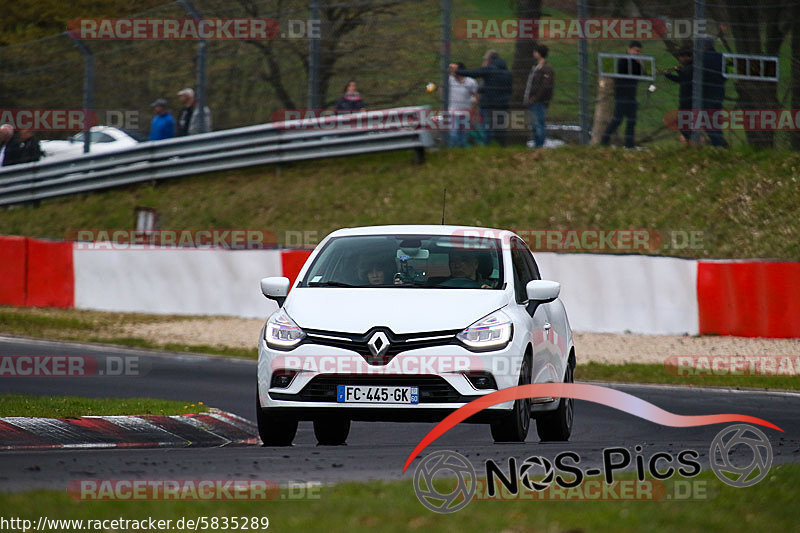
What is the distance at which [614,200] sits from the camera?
20.7 m

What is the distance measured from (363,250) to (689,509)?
13.9ft

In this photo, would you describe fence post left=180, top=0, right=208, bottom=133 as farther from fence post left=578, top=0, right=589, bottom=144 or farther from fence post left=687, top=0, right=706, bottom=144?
fence post left=687, top=0, right=706, bottom=144

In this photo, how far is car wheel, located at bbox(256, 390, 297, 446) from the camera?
8367 millimetres

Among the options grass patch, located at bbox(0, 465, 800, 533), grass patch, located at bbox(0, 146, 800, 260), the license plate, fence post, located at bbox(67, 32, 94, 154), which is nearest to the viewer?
grass patch, located at bbox(0, 465, 800, 533)

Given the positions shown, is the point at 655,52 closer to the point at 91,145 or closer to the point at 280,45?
the point at 280,45

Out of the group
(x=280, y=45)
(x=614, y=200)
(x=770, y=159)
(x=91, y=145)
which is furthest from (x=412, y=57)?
(x=91, y=145)

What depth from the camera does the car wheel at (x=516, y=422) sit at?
8.10 m

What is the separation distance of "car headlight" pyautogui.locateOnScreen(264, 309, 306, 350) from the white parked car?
18421 mm

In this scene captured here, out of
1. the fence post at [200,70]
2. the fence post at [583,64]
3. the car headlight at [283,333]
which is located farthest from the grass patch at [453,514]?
the fence post at [200,70]

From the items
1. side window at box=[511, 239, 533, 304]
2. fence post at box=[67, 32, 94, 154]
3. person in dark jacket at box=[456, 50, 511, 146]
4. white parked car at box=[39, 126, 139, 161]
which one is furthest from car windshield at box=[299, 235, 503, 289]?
white parked car at box=[39, 126, 139, 161]

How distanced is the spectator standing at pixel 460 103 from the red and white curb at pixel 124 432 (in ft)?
41.6

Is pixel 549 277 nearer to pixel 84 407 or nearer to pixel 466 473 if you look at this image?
pixel 84 407

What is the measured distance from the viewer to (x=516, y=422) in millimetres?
8156

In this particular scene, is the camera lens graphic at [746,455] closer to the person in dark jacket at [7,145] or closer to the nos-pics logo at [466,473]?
the nos-pics logo at [466,473]
